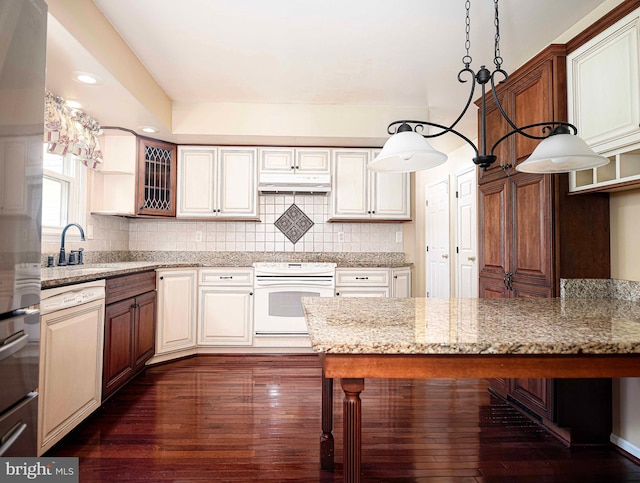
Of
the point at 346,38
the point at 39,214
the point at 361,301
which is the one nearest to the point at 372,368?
the point at 361,301

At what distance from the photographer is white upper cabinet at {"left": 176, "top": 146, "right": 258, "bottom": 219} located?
13.3ft

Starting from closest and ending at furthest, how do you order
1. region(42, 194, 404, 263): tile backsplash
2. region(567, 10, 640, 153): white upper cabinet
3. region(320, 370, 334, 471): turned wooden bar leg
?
region(567, 10, 640, 153): white upper cabinet < region(320, 370, 334, 471): turned wooden bar leg < region(42, 194, 404, 263): tile backsplash

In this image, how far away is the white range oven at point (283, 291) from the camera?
386cm

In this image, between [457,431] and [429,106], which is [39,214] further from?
[429,106]

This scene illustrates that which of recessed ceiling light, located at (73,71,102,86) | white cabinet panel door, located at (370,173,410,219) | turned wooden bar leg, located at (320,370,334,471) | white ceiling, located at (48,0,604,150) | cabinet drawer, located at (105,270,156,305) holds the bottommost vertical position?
turned wooden bar leg, located at (320,370,334,471)

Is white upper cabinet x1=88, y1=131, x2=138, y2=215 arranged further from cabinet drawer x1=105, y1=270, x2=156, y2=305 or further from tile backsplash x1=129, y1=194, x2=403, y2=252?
cabinet drawer x1=105, y1=270, x2=156, y2=305

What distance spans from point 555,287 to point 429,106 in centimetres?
229

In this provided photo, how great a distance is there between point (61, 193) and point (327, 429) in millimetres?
2894

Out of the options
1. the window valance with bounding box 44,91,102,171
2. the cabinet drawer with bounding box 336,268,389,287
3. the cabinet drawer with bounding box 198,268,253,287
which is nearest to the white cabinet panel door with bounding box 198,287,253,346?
the cabinet drawer with bounding box 198,268,253,287

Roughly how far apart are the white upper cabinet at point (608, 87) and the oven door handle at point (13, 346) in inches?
101

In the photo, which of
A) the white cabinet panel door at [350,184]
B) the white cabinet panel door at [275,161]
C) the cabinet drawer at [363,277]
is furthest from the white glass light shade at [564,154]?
the white cabinet panel door at [275,161]

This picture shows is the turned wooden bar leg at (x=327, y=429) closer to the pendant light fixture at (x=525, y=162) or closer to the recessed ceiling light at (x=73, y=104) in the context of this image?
the pendant light fixture at (x=525, y=162)

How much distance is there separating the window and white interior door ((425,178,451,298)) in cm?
419

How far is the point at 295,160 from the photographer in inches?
161
